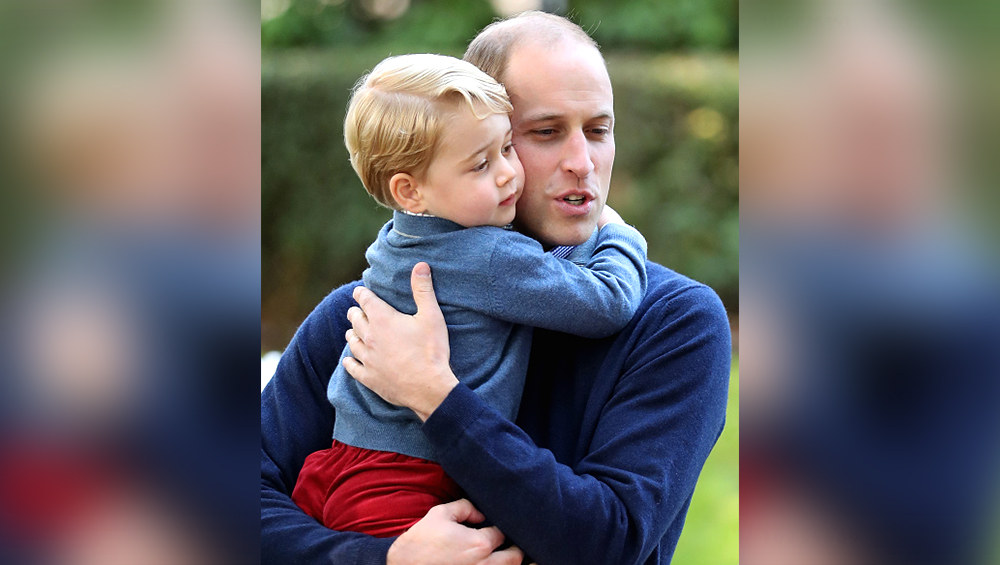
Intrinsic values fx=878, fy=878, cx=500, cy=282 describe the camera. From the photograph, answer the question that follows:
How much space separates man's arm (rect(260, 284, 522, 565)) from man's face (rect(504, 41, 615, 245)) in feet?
1.74

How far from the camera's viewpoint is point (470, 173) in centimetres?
177

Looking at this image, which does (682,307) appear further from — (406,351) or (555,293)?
(406,351)

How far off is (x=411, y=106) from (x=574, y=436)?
746 millimetres

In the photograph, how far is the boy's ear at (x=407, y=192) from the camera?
71.5 inches

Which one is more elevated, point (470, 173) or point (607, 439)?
point (470, 173)

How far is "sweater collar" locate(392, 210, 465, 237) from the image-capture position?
1.81m

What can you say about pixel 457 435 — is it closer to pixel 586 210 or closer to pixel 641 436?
pixel 641 436

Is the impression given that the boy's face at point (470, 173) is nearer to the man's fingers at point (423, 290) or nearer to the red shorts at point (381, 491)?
the man's fingers at point (423, 290)

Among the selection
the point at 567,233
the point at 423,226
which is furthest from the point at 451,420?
the point at 567,233

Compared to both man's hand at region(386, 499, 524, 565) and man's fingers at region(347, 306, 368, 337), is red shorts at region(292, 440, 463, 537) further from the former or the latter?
man's fingers at region(347, 306, 368, 337)

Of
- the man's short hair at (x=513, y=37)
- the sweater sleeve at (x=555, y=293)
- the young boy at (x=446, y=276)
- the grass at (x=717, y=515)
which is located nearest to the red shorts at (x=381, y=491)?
the young boy at (x=446, y=276)
